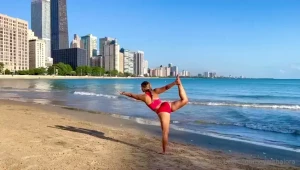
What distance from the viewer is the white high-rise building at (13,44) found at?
17612cm

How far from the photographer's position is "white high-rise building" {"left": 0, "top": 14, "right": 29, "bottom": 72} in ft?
578

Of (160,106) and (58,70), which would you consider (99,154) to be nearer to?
(160,106)

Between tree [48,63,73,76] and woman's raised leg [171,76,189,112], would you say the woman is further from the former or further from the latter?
tree [48,63,73,76]

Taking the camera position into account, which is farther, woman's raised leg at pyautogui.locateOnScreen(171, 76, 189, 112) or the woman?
the woman

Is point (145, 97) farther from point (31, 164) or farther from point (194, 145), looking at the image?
point (194, 145)

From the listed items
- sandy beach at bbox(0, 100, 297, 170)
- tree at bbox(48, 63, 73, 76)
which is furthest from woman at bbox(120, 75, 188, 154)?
tree at bbox(48, 63, 73, 76)

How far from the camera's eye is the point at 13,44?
18250 cm

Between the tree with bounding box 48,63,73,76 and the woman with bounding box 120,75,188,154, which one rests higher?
Answer: the tree with bounding box 48,63,73,76

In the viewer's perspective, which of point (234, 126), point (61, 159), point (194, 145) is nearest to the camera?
point (61, 159)

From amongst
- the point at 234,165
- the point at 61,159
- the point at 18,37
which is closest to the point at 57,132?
the point at 61,159

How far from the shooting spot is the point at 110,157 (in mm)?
6688

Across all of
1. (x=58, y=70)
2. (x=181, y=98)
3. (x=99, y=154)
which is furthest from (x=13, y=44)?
(x=181, y=98)

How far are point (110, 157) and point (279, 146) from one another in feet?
19.8

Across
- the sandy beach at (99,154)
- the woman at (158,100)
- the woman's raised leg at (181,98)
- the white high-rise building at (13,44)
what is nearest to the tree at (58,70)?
the white high-rise building at (13,44)
